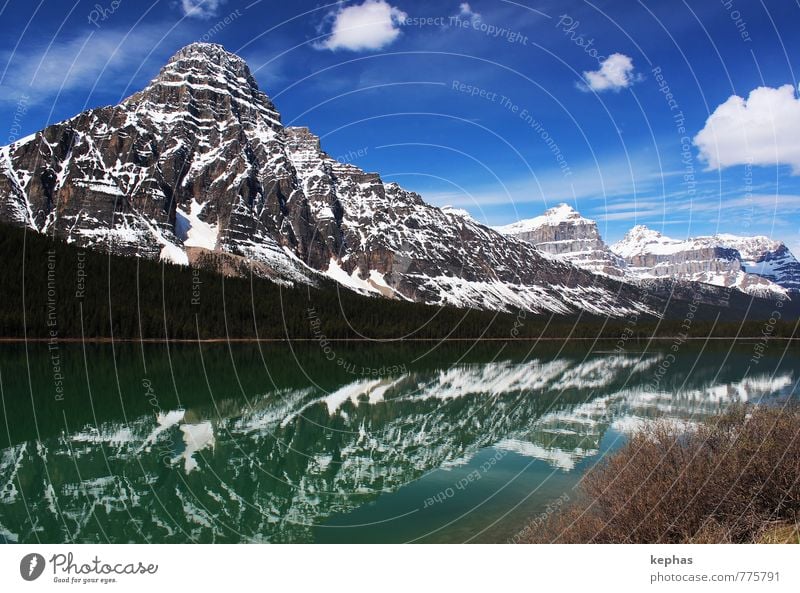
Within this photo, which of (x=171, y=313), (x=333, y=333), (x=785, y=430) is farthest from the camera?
(x=333, y=333)

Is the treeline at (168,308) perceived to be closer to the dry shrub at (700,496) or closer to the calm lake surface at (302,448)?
the calm lake surface at (302,448)

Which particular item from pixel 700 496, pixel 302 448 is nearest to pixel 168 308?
pixel 302 448

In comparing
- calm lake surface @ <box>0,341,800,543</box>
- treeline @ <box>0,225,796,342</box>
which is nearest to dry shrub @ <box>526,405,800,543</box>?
calm lake surface @ <box>0,341,800,543</box>

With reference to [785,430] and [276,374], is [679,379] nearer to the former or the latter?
[276,374]

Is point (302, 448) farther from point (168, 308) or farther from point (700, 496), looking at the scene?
point (168, 308)

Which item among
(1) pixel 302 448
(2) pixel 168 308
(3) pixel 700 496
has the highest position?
(2) pixel 168 308
